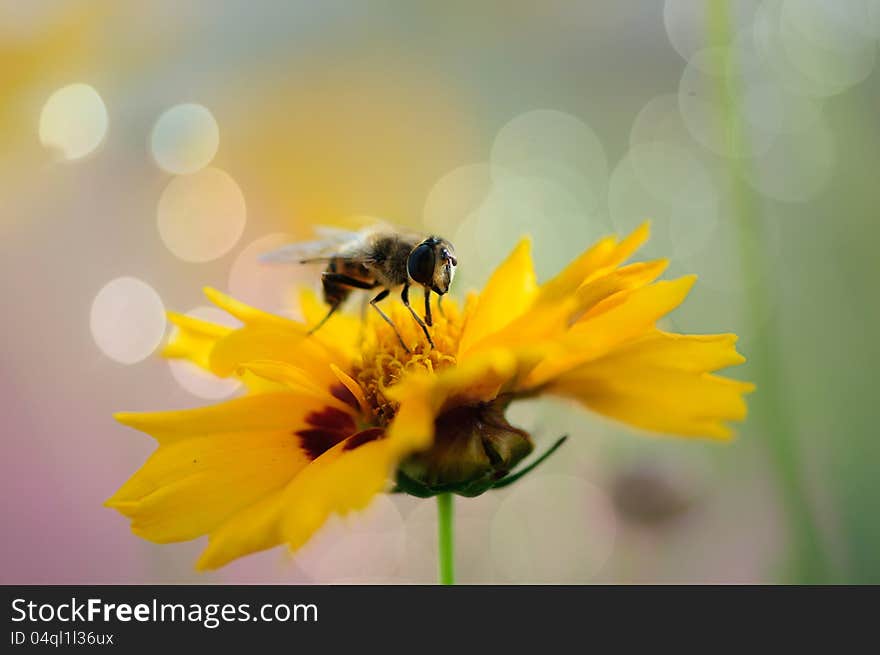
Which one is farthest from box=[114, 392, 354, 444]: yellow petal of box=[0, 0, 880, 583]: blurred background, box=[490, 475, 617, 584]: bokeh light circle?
box=[490, 475, 617, 584]: bokeh light circle

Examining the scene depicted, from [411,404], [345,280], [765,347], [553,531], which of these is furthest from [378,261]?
[553,531]

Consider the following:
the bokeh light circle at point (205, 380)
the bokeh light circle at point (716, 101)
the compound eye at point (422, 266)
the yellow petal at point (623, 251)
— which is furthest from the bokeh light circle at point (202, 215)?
the yellow petal at point (623, 251)

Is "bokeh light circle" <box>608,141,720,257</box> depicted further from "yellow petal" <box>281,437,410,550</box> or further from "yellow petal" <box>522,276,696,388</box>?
"yellow petal" <box>281,437,410,550</box>

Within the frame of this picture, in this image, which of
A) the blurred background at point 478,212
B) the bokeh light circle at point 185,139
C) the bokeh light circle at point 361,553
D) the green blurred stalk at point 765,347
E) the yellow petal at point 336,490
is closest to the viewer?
the yellow petal at point 336,490

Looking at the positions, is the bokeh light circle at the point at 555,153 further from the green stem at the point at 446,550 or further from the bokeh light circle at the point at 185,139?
the green stem at the point at 446,550

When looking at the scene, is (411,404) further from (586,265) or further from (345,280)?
(345,280)

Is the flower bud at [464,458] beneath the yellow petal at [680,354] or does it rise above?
beneath

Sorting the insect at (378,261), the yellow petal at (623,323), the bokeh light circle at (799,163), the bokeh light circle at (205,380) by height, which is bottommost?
the yellow petal at (623,323)
